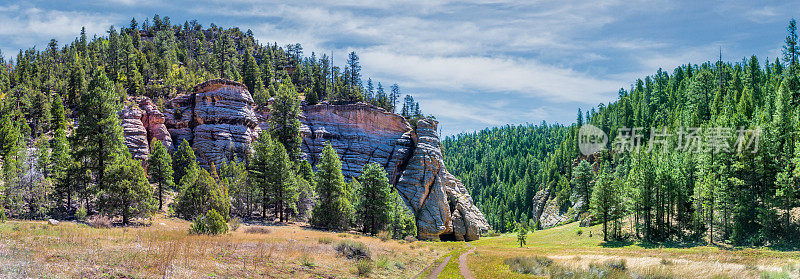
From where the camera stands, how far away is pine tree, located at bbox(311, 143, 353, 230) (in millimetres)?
50156

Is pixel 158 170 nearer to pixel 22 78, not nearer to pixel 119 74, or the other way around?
pixel 119 74

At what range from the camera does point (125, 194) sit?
1428 inches

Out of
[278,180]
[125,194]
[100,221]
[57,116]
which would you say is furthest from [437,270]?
[57,116]

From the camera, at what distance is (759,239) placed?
45.1 metres

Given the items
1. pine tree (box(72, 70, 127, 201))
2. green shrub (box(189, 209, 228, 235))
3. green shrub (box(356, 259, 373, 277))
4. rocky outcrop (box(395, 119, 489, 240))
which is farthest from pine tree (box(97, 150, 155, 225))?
rocky outcrop (box(395, 119, 489, 240))

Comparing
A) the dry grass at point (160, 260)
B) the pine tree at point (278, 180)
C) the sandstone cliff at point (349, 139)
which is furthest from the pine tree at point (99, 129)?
the sandstone cliff at point (349, 139)

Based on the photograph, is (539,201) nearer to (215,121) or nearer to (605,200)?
(605,200)

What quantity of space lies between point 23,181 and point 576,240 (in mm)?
70874

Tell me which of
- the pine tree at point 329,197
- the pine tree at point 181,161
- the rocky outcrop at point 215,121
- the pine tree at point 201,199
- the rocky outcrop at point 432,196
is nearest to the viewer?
the pine tree at point 201,199

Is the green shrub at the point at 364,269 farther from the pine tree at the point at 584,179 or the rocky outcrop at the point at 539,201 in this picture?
the rocky outcrop at the point at 539,201

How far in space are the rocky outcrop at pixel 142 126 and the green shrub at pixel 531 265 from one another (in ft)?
208

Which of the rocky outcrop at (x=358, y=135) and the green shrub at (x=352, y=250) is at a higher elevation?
the rocky outcrop at (x=358, y=135)

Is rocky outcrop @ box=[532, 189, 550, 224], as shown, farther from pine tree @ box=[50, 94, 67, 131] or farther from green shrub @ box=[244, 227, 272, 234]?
pine tree @ box=[50, 94, 67, 131]

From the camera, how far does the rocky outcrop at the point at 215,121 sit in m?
75.2
